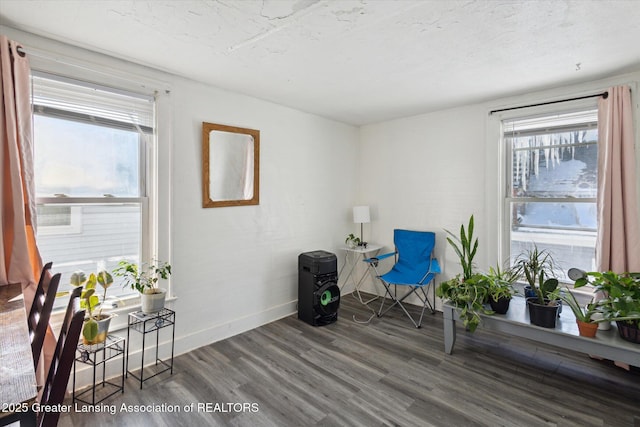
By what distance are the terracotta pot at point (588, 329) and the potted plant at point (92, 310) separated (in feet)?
10.7

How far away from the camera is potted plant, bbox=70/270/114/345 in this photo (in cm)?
198

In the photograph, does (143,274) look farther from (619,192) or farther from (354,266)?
(619,192)

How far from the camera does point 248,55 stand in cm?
225

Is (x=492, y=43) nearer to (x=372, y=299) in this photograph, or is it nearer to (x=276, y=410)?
(x=276, y=410)

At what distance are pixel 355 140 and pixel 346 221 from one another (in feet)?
3.82

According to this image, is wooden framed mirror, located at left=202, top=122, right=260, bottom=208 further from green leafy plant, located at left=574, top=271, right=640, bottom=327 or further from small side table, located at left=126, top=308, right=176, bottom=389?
green leafy plant, located at left=574, top=271, right=640, bottom=327

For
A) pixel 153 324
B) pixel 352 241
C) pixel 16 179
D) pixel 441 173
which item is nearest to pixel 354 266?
pixel 352 241

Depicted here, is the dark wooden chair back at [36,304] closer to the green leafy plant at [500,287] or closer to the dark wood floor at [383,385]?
the dark wood floor at [383,385]

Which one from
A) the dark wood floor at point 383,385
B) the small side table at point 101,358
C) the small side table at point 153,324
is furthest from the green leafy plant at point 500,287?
the small side table at point 101,358

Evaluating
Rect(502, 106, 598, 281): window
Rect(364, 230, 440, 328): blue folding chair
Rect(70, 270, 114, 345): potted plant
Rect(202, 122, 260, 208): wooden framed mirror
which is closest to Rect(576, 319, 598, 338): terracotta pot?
Rect(502, 106, 598, 281): window

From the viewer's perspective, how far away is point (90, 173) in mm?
2291

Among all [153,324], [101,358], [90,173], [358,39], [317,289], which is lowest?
[101,358]

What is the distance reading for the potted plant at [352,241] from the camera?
163 inches

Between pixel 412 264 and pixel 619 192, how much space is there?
1950 millimetres
